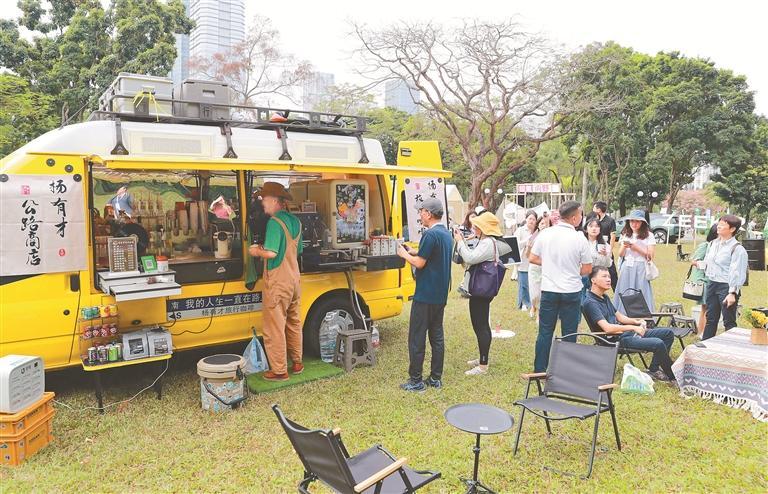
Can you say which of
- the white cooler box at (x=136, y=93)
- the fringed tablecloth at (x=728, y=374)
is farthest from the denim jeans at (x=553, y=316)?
the white cooler box at (x=136, y=93)

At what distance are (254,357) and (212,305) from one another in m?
0.68

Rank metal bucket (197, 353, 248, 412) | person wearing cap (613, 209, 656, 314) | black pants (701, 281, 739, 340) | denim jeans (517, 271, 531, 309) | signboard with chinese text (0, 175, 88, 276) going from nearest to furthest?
signboard with chinese text (0, 175, 88, 276), metal bucket (197, 353, 248, 412), black pants (701, 281, 739, 340), person wearing cap (613, 209, 656, 314), denim jeans (517, 271, 531, 309)

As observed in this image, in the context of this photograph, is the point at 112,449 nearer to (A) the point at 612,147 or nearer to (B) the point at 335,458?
(B) the point at 335,458

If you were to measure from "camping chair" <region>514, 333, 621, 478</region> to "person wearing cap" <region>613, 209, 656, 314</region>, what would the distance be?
2.65 meters

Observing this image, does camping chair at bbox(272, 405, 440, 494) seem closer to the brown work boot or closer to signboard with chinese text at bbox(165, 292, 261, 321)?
the brown work boot

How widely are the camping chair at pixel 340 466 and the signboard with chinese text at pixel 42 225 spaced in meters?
2.77

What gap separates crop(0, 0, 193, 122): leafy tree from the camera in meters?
18.6

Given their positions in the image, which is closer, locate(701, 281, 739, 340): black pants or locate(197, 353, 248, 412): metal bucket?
locate(197, 353, 248, 412): metal bucket

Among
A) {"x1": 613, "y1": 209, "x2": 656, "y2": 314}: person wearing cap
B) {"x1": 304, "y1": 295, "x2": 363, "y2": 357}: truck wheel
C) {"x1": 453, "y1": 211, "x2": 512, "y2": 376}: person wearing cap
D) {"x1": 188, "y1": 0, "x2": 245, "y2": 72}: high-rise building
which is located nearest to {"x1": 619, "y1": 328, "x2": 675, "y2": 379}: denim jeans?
{"x1": 613, "y1": 209, "x2": 656, "y2": 314}: person wearing cap

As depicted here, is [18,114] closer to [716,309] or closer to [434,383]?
[434,383]

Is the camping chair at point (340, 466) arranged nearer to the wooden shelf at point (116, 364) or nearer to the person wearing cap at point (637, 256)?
the wooden shelf at point (116, 364)

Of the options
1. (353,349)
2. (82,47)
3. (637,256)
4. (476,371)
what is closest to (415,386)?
(476,371)

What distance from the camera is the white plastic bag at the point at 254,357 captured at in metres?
5.24

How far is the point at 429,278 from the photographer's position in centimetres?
487
